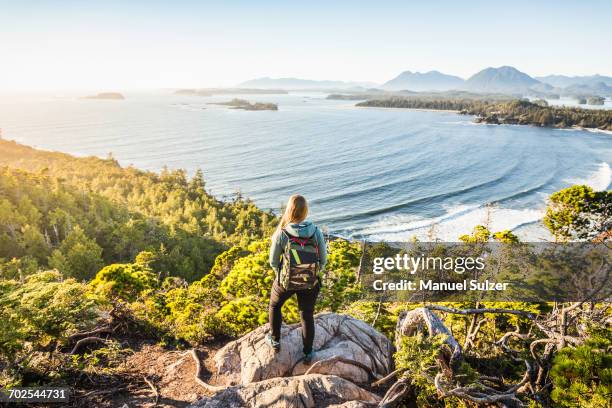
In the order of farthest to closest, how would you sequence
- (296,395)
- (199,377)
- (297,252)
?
(199,377)
(297,252)
(296,395)

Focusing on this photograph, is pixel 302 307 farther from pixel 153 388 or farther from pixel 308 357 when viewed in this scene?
pixel 153 388

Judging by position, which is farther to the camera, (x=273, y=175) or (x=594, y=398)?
(x=273, y=175)

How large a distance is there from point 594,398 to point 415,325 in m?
2.77

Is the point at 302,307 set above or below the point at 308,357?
above

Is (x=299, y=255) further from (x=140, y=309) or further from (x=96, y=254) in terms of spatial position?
(x=96, y=254)

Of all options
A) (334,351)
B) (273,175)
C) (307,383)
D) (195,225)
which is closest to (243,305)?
(334,351)

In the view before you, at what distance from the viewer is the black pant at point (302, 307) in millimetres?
5520

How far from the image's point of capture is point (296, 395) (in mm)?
5039

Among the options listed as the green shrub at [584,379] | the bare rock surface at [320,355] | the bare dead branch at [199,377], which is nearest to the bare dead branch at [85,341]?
the bare dead branch at [199,377]

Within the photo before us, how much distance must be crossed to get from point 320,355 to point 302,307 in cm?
112

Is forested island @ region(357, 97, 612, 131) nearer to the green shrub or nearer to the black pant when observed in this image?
the green shrub

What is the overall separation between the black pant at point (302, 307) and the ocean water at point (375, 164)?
34.3 m

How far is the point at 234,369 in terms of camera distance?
6.39 m

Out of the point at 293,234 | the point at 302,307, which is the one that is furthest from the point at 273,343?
the point at 293,234
